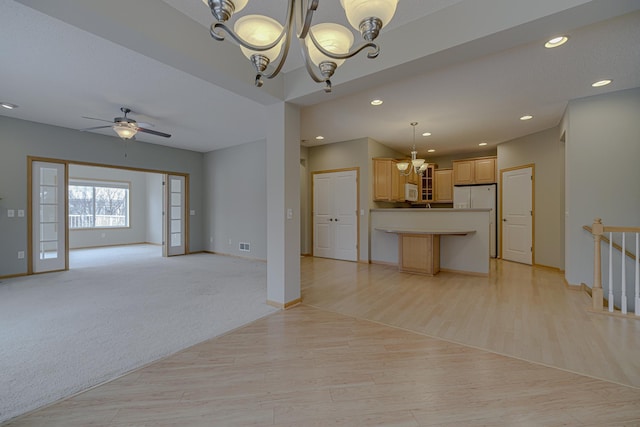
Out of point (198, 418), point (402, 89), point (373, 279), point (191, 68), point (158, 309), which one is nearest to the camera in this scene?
point (198, 418)

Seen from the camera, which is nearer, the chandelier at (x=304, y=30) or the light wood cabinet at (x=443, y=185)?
the chandelier at (x=304, y=30)

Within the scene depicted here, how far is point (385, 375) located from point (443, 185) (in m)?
6.73

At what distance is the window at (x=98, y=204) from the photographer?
26.2ft

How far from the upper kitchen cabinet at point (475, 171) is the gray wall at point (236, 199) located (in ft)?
16.7

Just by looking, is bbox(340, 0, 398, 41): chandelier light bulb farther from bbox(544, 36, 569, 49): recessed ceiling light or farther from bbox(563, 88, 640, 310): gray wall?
bbox(563, 88, 640, 310): gray wall

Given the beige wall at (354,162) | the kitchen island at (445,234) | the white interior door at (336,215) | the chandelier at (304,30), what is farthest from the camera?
the white interior door at (336,215)

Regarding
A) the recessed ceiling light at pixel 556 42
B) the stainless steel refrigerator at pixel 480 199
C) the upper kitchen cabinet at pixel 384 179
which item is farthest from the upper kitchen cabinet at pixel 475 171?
the recessed ceiling light at pixel 556 42

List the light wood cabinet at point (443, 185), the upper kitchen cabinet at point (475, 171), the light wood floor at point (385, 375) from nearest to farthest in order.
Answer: the light wood floor at point (385, 375)
the upper kitchen cabinet at point (475, 171)
the light wood cabinet at point (443, 185)

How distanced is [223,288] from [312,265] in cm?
208

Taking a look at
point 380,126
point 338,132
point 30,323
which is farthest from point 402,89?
point 30,323

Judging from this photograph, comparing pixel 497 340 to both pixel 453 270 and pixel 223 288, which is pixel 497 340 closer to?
pixel 453 270

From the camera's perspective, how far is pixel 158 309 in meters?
3.19

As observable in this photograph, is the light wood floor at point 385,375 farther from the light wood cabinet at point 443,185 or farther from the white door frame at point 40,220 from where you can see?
the white door frame at point 40,220

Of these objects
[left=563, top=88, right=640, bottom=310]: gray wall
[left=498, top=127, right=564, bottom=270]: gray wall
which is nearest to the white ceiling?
[left=563, top=88, right=640, bottom=310]: gray wall
